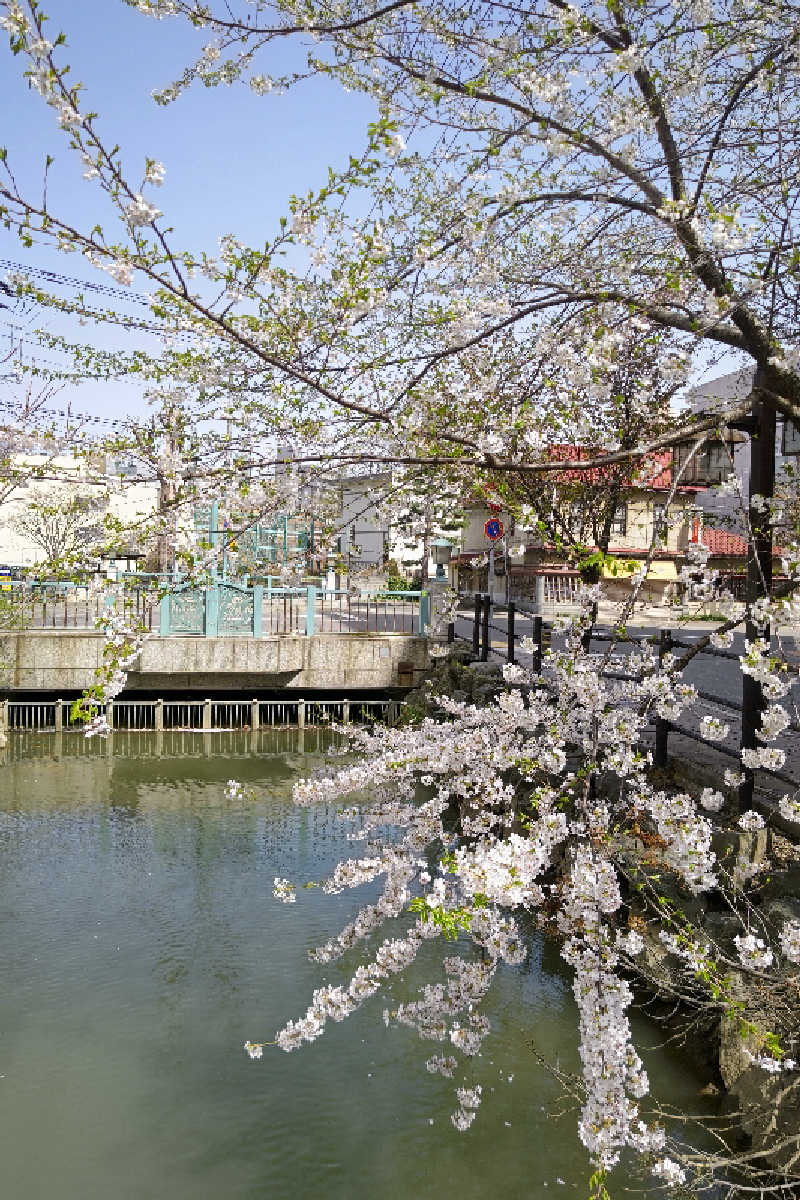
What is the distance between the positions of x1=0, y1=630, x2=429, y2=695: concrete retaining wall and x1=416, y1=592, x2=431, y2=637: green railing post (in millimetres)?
301

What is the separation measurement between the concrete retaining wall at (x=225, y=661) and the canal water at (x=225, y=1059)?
5474mm

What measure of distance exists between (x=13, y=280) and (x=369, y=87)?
7.74 ft

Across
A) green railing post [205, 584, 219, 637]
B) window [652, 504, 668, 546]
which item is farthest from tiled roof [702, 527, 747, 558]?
window [652, 504, 668, 546]

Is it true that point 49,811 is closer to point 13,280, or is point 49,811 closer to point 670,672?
point 13,280

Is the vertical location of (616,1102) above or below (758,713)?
below

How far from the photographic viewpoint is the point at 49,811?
34.9 feet

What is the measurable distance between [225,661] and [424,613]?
3.58 metres

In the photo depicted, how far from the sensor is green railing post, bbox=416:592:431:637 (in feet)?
50.6

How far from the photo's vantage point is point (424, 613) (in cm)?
1546

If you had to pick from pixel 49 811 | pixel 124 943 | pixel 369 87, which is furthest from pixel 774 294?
pixel 49 811

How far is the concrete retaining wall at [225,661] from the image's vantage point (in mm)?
14344

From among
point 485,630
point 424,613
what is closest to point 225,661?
point 424,613

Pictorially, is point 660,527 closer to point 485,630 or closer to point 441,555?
point 485,630

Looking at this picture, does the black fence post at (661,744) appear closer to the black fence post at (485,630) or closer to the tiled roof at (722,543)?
the black fence post at (485,630)
